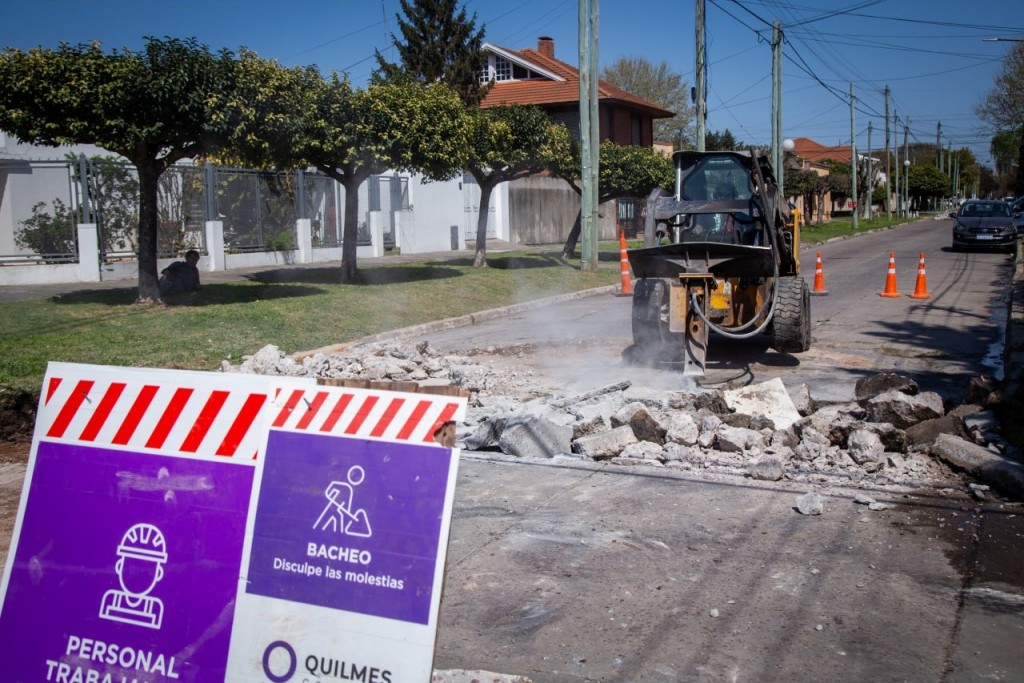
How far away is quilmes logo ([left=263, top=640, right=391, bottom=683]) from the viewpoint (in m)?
3.32

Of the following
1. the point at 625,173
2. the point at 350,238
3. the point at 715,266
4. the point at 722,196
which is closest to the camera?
the point at 715,266

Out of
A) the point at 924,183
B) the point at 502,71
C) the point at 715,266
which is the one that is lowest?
the point at 715,266

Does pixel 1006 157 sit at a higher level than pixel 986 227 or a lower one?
higher

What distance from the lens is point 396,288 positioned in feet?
67.2

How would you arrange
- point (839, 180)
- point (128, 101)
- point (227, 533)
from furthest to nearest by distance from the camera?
point (839, 180) < point (128, 101) < point (227, 533)

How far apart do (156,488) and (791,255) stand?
1044 centimetres

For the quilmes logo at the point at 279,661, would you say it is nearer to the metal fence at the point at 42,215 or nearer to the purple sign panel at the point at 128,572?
the purple sign panel at the point at 128,572

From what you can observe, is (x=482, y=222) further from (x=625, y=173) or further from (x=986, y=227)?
(x=986, y=227)

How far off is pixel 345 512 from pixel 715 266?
8807 mm

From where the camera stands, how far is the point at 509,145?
86.6 feet

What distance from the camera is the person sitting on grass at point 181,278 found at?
17.8 meters

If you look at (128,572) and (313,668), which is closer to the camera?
(313,668)

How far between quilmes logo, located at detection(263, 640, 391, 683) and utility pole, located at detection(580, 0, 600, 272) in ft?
72.1

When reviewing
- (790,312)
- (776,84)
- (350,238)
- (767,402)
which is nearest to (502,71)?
(776,84)
